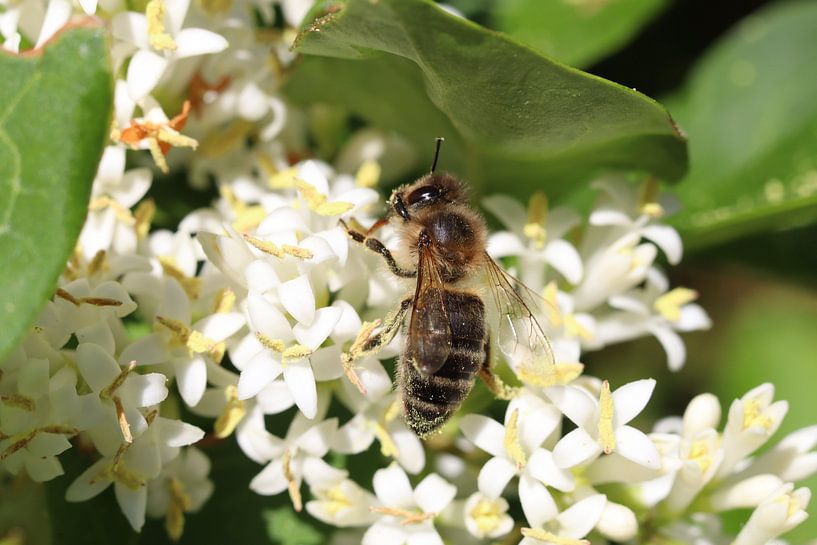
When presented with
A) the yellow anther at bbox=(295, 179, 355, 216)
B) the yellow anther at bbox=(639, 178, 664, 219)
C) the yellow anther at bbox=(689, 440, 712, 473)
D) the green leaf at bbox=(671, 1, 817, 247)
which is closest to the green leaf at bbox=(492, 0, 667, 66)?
the green leaf at bbox=(671, 1, 817, 247)

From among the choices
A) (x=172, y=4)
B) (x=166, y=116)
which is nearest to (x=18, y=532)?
(x=166, y=116)

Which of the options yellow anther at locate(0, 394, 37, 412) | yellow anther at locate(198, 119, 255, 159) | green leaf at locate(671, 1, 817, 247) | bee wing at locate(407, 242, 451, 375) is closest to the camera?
yellow anther at locate(0, 394, 37, 412)

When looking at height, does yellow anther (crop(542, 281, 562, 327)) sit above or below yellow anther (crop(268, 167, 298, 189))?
above

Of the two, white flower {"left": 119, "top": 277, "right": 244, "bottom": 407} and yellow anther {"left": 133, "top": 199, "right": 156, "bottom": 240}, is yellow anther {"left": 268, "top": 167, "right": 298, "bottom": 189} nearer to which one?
yellow anther {"left": 133, "top": 199, "right": 156, "bottom": 240}

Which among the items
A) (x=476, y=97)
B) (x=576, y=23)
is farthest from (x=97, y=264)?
(x=576, y=23)

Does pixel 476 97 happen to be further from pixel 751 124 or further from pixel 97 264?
pixel 751 124

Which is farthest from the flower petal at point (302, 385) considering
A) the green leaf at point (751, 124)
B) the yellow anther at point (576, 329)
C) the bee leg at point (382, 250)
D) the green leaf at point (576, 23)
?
the green leaf at point (576, 23)
